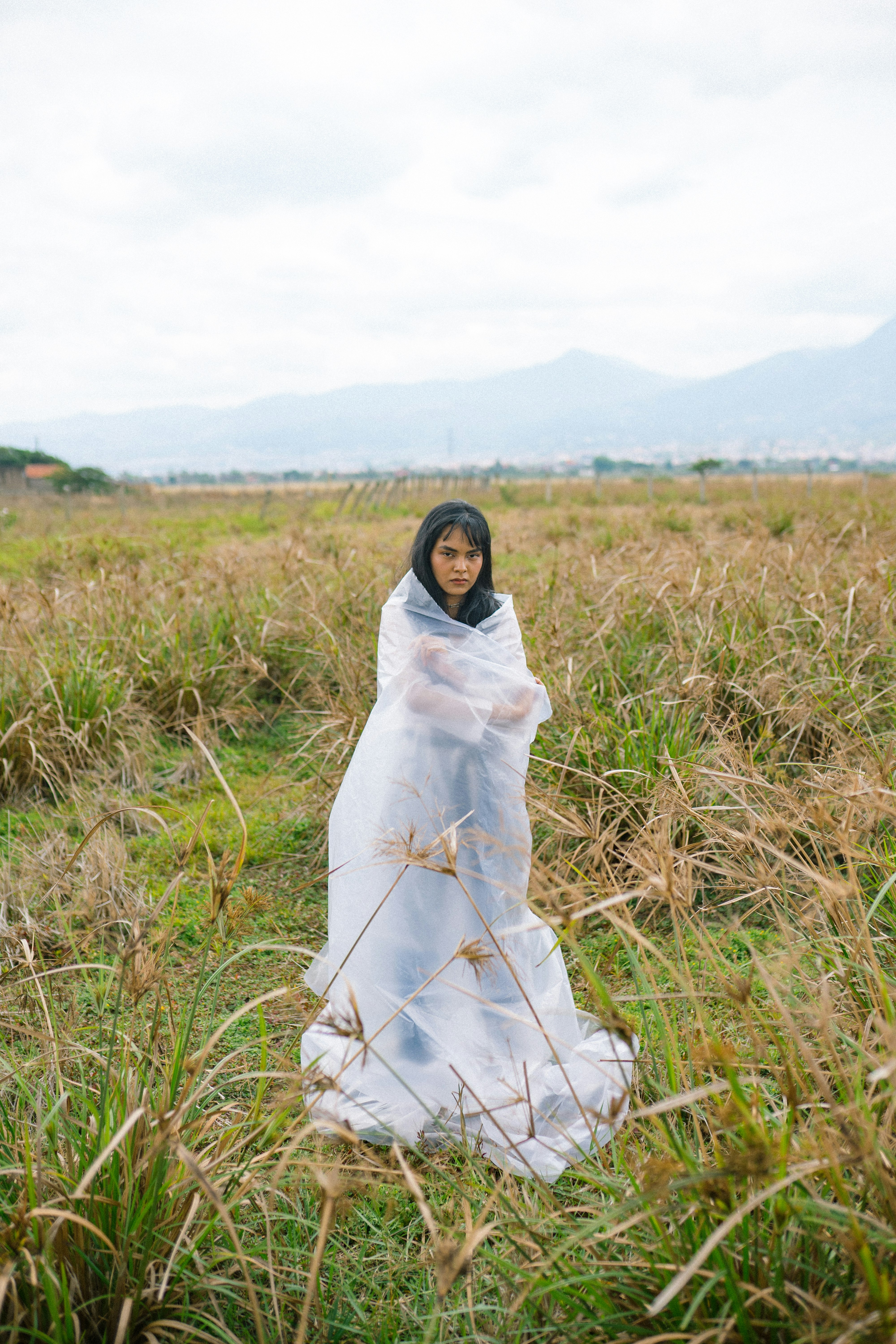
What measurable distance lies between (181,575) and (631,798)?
4.28 meters

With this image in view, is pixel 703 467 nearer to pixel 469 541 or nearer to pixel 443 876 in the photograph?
pixel 469 541

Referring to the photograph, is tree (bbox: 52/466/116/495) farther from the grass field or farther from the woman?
the woman

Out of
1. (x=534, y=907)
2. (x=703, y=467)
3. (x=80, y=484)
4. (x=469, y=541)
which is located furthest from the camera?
(x=80, y=484)

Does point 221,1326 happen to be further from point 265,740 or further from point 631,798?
point 265,740

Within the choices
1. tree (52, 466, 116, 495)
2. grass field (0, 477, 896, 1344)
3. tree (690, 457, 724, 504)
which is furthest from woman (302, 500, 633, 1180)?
tree (52, 466, 116, 495)

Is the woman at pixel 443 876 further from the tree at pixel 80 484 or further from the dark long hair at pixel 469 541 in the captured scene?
the tree at pixel 80 484

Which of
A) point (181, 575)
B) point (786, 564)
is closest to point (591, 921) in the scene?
point (786, 564)

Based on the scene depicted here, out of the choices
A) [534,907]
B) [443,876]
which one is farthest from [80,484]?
[534,907]

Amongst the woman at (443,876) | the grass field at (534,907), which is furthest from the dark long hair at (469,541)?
the grass field at (534,907)

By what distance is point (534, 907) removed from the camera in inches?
54.3

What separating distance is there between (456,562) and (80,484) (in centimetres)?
3166

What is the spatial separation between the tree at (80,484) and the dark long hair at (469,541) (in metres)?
28.6

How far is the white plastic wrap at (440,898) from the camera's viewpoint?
2.25 m

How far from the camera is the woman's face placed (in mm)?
2385
